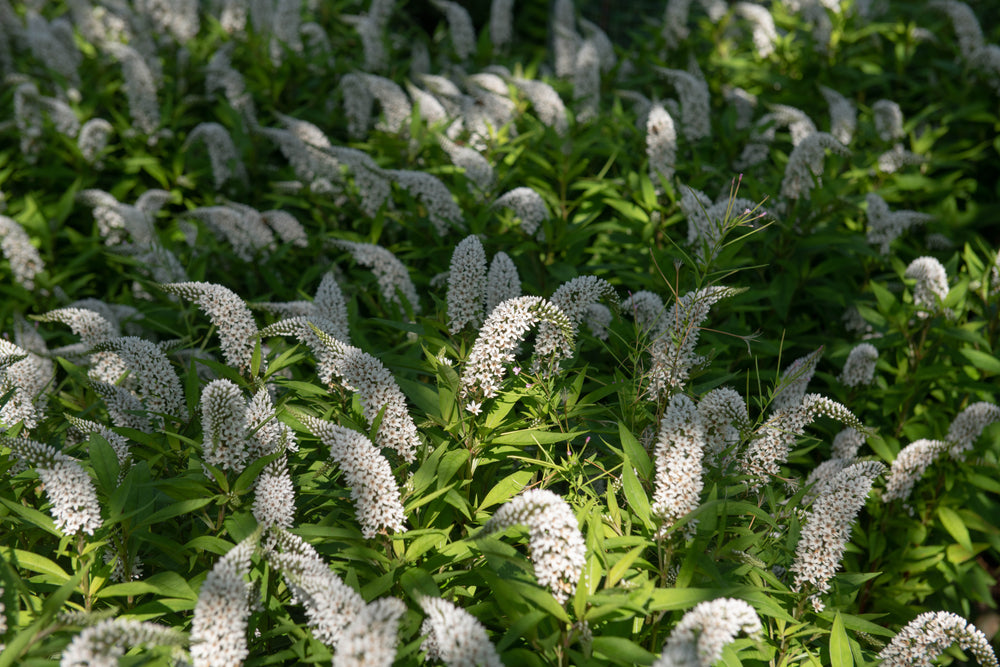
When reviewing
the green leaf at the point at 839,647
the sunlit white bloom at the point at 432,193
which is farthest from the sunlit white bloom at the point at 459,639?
the sunlit white bloom at the point at 432,193

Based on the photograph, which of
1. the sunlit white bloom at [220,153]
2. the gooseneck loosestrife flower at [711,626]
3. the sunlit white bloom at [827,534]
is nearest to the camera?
the gooseneck loosestrife flower at [711,626]

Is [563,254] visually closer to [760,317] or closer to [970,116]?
[760,317]

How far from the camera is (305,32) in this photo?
625 cm

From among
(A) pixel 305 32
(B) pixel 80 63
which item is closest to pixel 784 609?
(A) pixel 305 32

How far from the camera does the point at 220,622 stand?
5.41 feet

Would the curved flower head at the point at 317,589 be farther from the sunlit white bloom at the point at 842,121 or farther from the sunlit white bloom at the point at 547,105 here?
the sunlit white bloom at the point at 842,121

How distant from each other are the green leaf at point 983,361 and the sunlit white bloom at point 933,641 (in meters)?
1.79

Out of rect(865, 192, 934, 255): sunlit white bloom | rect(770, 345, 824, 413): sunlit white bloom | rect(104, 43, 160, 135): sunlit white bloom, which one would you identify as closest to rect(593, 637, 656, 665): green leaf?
rect(770, 345, 824, 413): sunlit white bloom

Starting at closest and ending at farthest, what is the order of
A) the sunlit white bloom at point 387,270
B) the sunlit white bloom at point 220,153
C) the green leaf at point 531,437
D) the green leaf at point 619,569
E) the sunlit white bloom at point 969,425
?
1. the green leaf at point 619,569
2. the green leaf at point 531,437
3. the sunlit white bloom at point 969,425
4. the sunlit white bloom at point 387,270
5. the sunlit white bloom at point 220,153

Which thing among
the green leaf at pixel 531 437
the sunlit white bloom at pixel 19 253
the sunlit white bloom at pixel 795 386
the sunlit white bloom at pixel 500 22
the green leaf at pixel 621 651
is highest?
the sunlit white bloom at pixel 500 22

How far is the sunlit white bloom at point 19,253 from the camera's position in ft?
13.0

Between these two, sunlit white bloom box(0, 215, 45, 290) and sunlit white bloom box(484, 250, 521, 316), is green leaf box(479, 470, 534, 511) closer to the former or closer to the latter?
sunlit white bloom box(484, 250, 521, 316)

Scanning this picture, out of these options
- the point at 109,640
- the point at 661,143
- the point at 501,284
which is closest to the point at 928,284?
the point at 661,143

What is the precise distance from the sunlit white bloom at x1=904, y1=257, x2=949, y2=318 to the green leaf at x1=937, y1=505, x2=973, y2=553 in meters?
0.93
